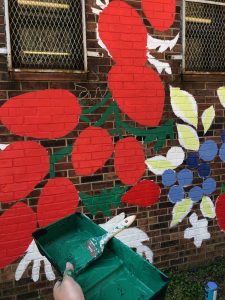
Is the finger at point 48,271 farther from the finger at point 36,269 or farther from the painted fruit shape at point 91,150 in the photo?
the painted fruit shape at point 91,150

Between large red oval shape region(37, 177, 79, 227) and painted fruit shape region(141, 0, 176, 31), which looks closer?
large red oval shape region(37, 177, 79, 227)

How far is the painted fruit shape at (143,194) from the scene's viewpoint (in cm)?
373

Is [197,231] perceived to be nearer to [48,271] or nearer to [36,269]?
[48,271]

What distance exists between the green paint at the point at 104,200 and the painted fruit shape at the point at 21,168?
1.75ft

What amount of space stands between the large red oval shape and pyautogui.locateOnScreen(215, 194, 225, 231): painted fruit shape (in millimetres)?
1909

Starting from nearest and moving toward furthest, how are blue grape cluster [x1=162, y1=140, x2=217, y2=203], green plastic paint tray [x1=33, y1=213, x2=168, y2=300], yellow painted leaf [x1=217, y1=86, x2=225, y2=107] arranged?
green plastic paint tray [x1=33, y1=213, x2=168, y2=300], blue grape cluster [x1=162, y1=140, x2=217, y2=203], yellow painted leaf [x1=217, y1=86, x2=225, y2=107]

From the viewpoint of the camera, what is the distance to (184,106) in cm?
388

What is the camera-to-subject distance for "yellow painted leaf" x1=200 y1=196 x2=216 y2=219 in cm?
416

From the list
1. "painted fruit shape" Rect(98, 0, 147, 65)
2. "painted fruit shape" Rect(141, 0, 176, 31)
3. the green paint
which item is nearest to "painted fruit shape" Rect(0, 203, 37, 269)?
the green paint

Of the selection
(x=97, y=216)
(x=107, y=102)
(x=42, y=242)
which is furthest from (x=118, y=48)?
(x=42, y=242)

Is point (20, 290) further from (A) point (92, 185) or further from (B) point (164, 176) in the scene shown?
(B) point (164, 176)

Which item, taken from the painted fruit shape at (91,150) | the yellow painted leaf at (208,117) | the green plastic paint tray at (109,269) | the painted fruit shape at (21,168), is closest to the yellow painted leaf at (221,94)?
the yellow painted leaf at (208,117)

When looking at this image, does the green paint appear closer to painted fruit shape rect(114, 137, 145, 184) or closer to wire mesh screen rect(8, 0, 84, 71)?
painted fruit shape rect(114, 137, 145, 184)

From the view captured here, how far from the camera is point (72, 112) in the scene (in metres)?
3.37
